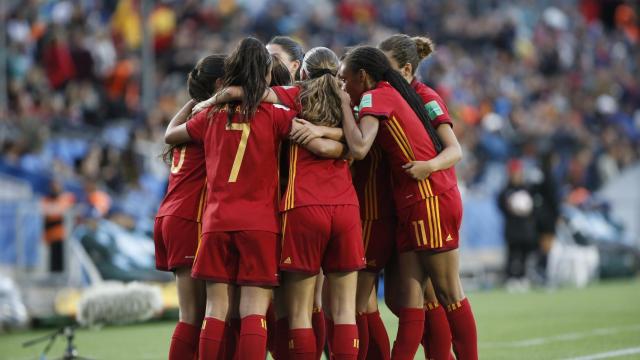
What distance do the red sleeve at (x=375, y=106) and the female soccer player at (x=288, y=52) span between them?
0.72 meters

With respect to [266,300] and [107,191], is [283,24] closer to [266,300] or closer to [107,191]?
[107,191]

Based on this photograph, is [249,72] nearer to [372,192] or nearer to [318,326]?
[372,192]

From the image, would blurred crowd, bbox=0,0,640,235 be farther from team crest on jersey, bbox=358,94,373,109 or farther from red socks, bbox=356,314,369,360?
team crest on jersey, bbox=358,94,373,109

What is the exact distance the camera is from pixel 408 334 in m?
6.74

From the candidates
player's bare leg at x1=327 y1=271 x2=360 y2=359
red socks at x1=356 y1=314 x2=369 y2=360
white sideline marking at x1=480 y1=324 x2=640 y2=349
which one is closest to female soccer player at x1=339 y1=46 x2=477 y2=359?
red socks at x1=356 y1=314 x2=369 y2=360

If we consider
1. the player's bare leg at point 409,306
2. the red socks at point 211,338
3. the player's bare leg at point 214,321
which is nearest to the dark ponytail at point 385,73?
the player's bare leg at point 409,306

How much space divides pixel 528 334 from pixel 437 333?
368 cm

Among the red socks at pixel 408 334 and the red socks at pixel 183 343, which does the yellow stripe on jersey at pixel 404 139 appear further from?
the red socks at pixel 183 343

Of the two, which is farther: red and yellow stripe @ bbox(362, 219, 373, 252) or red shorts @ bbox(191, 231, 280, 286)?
red and yellow stripe @ bbox(362, 219, 373, 252)

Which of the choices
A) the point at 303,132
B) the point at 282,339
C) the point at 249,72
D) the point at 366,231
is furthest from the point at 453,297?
the point at 249,72

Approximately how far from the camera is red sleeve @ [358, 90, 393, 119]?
21.3 feet

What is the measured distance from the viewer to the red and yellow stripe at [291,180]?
626 centimetres

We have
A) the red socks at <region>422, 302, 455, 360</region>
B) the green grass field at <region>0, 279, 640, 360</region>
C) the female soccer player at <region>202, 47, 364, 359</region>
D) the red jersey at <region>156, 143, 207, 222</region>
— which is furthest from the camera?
the green grass field at <region>0, 279, 640, 360</region>

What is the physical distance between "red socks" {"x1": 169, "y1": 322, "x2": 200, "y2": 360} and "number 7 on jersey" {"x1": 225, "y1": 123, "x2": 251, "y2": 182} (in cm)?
96
